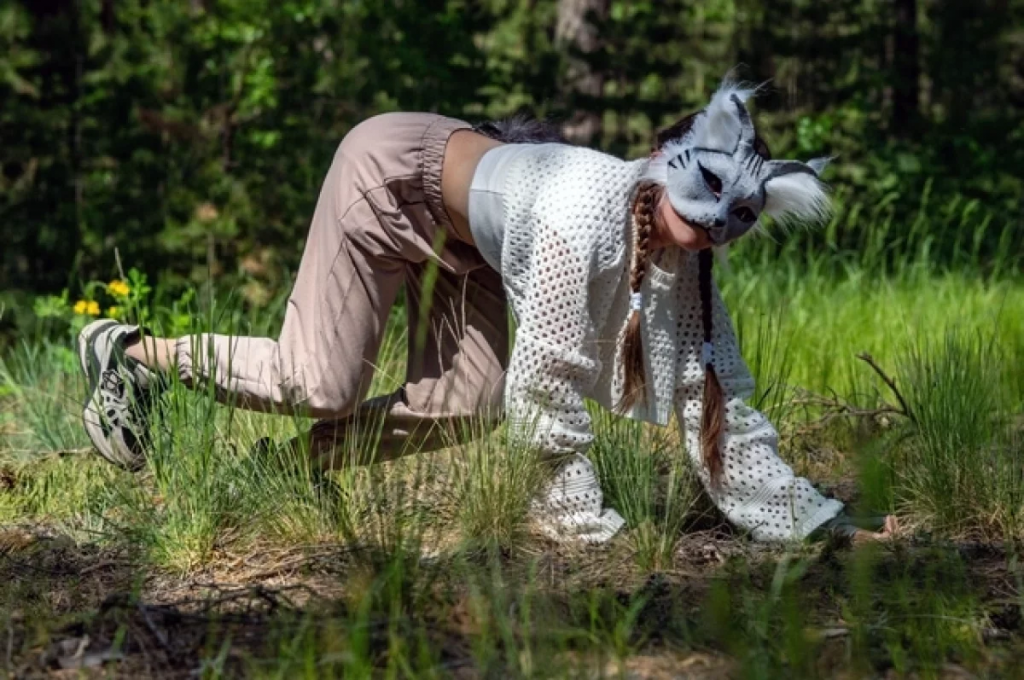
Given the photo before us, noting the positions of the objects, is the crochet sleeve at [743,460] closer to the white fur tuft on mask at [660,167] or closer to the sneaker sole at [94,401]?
the white fur tuft on mask at [660,167]

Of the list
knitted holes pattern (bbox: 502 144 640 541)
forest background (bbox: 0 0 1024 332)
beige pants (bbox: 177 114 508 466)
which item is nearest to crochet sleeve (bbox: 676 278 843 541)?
knitted holes pattern (bbox: 502 144 640 541)

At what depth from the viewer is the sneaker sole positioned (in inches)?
152

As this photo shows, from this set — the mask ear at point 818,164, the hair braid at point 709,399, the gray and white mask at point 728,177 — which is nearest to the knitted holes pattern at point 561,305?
the gray and white mask at point 728,177

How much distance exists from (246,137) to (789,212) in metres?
4.81

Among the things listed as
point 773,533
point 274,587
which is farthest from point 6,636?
point 773,533

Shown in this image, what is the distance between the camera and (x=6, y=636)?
2850mm

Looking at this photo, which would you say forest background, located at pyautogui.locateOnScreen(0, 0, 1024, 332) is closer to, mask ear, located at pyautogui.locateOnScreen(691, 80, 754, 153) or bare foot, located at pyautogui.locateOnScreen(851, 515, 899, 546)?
bare foot, located at pyautogui.locateOnScreen(851, 515, 899, 546)

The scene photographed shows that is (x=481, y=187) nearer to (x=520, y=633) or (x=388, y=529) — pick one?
(x=388, y=529)

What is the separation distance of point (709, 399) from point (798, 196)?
21.0 inches

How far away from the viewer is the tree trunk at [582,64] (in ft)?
26.7

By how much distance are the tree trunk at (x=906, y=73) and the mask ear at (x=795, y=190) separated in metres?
6.64

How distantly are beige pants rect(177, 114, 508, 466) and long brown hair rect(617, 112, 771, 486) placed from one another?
1.25 ft

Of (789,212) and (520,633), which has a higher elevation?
(789,212)

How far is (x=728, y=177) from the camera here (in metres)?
3.38
